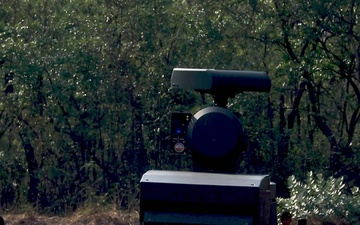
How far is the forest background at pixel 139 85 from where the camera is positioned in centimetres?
1438

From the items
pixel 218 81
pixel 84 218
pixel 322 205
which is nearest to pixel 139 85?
pixel 84 218

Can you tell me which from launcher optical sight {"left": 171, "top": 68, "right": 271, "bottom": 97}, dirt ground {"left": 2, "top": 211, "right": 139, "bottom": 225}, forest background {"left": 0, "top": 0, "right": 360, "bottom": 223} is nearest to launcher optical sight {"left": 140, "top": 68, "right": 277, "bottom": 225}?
launcher optical sight {"left": 171, "top": 68, "right": 271, "bottom": 97}

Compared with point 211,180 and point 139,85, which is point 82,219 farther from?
point 139,85

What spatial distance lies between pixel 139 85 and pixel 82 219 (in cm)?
509

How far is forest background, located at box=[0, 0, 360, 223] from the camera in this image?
1438 cm

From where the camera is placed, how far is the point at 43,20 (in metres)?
15.2

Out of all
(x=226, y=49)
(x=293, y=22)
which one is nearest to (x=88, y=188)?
(x=226, y=49)

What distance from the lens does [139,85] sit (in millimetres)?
14867

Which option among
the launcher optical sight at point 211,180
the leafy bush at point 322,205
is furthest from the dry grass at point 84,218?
the launcher optical sight at point 211,180

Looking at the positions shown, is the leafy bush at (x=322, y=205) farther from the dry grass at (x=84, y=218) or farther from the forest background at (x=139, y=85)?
the forest background at (x=139, y=85)

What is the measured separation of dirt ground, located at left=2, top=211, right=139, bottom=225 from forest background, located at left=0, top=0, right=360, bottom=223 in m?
3.65

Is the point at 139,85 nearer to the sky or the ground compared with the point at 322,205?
nearer to the sky

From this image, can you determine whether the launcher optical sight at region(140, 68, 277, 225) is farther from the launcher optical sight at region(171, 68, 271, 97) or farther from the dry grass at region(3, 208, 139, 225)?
the dry grass at region(3, 208, 139, 225)

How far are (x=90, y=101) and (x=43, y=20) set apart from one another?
1841 mm
